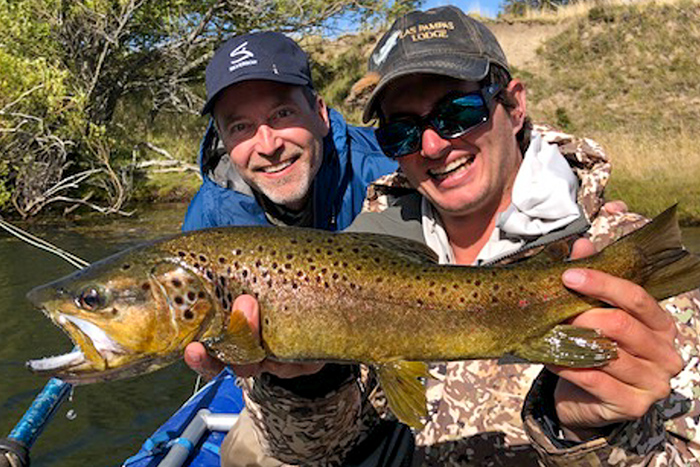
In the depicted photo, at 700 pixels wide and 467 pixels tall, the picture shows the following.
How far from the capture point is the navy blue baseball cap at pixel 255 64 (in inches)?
179

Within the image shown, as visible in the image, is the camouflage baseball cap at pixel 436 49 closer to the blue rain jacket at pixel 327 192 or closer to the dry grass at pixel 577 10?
the blue rain jacket at pixel 327 192

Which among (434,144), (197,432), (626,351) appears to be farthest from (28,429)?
(626,351)

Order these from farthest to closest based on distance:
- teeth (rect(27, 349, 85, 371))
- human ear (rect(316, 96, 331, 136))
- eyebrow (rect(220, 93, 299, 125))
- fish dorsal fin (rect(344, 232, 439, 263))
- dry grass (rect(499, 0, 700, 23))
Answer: dry grass (rect(499, 0, 700, 23)), human ear (rect(316, 96, 331, 136)), eyebrow (rect(220, 93, 299, 125)), fish dorsal fin (rect(344, 232, 439, 263)), teeth (rect(27, 349, 85, 371))

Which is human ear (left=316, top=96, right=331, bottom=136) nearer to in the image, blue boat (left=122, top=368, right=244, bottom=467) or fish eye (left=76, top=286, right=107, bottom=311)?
blue boat (left=122, top=368, right=244, bottom=467)

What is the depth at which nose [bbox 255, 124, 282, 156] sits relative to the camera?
4.55 metres

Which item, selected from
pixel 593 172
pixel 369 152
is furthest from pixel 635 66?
pixel 593 172

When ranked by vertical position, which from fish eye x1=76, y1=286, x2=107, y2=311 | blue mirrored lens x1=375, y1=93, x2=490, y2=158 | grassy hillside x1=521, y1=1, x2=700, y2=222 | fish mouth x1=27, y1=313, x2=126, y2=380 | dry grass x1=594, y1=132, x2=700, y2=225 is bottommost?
grassy hillside x1=521, y1=1, x2=700, y2=222

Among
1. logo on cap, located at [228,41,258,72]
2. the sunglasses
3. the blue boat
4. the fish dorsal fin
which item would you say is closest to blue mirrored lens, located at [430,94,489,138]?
the sunglasses

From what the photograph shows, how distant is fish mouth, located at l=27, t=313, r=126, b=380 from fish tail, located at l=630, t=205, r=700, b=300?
1.87m

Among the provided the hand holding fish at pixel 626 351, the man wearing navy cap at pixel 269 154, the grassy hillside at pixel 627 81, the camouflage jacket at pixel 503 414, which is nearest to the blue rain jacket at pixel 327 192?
the man wearing navy cap at pixel 269 154

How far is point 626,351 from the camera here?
2139mm

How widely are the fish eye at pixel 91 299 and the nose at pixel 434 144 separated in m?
1.49

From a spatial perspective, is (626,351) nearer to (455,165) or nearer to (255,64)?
(455,165)

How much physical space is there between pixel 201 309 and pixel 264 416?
1.00 metres
